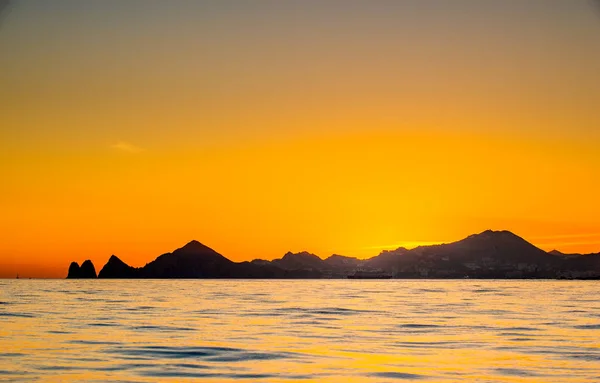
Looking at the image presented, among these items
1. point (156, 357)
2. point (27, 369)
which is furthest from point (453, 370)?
point (27, 369)

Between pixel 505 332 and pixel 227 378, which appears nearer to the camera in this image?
pixel 227 378

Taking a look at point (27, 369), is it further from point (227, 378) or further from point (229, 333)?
point (229, 333)

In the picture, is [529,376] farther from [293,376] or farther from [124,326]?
[124,326]

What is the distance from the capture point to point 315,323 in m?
55.4

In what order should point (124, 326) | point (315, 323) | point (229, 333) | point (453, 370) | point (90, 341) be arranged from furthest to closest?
point (315, 323) < point (124, 326) < point (229, 333) < point (90, 341) < point (453, 370)

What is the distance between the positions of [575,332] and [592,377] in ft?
64.7

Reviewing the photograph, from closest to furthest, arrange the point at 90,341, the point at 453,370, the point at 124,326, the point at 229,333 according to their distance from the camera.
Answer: the point at 453,370 < the point at 90,341 < the point at 229,333 < the point at 124,326

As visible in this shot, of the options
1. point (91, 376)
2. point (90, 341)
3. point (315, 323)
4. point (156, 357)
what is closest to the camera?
point (91, 376)

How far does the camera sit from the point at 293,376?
96.1 feet

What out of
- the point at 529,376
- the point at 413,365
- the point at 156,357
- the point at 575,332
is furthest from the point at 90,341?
the point at 575,332

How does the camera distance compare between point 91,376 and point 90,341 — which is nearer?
point 91,376

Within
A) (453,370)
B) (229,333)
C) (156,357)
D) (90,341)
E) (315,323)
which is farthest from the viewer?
(315,323)

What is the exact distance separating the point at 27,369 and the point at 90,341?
35.5 ft

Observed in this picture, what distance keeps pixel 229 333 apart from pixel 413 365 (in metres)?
16.9
